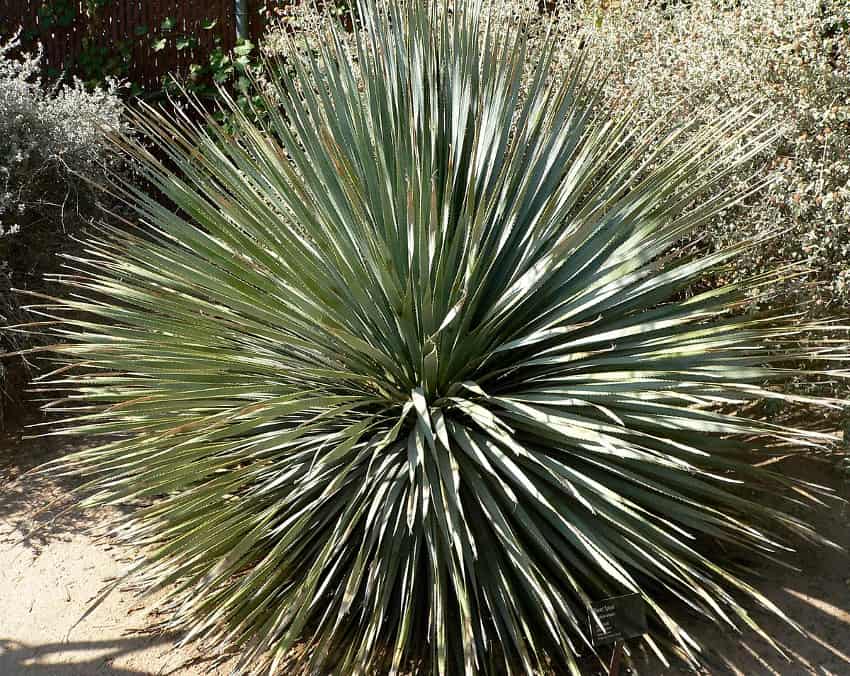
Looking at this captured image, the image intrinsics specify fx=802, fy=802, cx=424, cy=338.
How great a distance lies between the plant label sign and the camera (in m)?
2.58

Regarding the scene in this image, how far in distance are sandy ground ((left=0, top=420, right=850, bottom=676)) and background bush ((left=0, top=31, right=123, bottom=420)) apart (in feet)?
4.44

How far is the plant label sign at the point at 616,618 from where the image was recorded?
8.45 ft

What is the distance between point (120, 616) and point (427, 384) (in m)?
1.75

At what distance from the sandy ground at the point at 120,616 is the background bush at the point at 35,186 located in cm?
135

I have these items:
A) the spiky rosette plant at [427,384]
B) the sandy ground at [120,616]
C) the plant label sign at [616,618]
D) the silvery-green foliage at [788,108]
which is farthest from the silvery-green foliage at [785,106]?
the plant label sign at [616,618]

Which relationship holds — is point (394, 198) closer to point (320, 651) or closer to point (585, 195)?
point (585, 195)

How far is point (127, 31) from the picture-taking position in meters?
7.64

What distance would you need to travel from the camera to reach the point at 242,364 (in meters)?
2.95

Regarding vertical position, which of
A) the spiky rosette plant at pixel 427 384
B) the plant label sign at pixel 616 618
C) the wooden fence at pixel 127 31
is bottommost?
the plant label sign at pixel 616 618

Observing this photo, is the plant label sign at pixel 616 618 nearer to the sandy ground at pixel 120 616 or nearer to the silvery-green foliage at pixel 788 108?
the sandy ground at pixel 120 616

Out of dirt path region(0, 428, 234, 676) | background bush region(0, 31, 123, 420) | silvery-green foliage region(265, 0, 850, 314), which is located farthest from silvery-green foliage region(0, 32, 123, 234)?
silvery-green foliage region(265, 0, 850, 314)

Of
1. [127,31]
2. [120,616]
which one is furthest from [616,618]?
[127,31]

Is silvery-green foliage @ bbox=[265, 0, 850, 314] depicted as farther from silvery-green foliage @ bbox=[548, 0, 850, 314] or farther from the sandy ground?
the sandy ground

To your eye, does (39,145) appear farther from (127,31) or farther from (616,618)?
(616,618)
